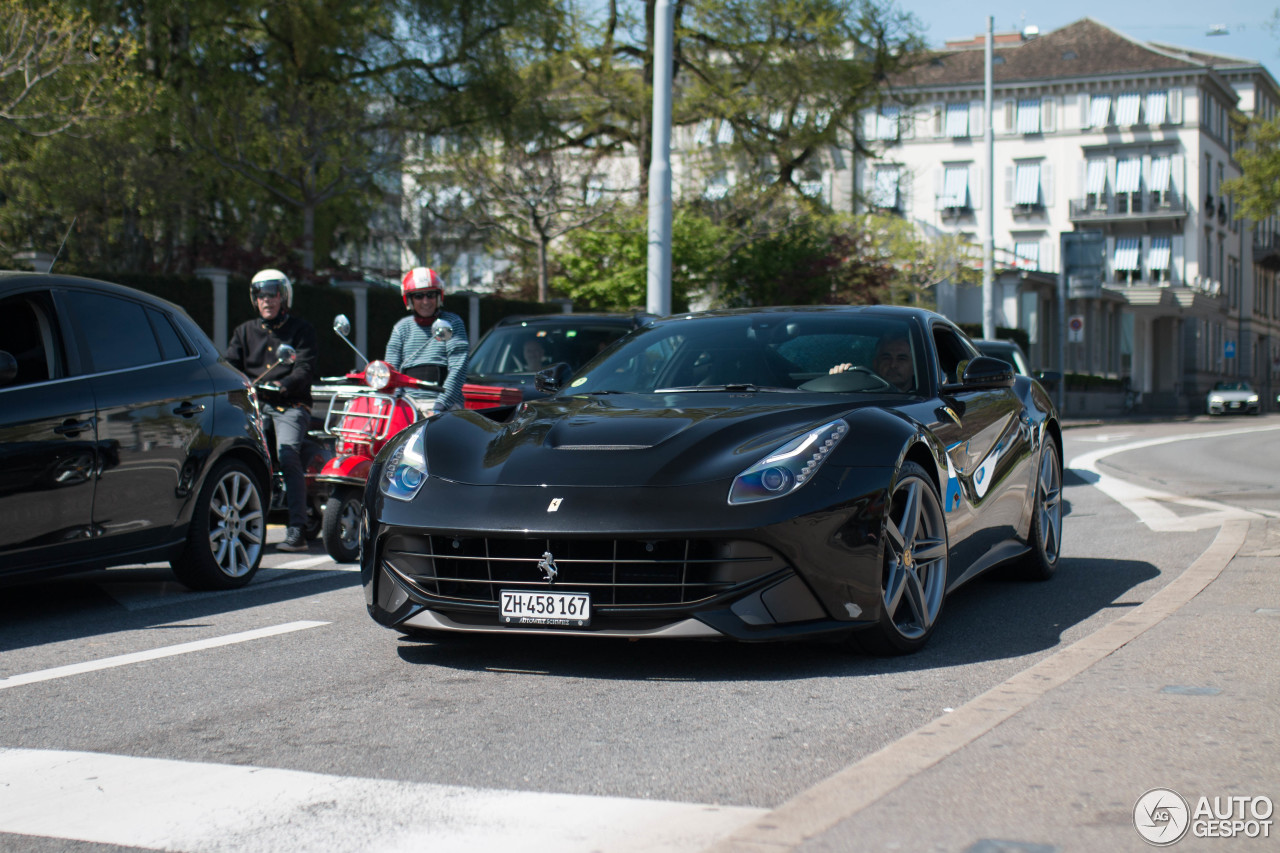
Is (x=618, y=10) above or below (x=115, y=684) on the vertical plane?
above

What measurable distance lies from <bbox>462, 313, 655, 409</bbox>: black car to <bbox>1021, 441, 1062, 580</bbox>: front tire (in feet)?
17.5

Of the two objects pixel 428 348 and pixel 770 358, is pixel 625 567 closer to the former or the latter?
pixel 770 358

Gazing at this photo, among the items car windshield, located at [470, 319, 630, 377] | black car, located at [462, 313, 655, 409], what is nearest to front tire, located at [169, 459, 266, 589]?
black car, located at [462, 313, 655, 409]

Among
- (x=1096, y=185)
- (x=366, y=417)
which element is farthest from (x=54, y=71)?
(x=1096, y=185)

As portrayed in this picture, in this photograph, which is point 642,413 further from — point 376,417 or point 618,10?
point 618,10

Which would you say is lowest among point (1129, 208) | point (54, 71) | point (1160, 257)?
point (54, 71)

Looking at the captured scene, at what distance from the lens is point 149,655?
18.6 ft

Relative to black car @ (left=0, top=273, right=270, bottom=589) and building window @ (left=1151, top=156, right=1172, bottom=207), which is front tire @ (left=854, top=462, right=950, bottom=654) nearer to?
black car @ (left=0, top=273, right=270, bottom=589)

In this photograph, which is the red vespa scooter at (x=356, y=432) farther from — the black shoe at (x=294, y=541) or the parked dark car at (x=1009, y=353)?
the parked dark car at (x=1009, y=353)

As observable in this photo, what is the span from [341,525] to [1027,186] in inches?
2764

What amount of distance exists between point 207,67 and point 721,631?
2771 cm

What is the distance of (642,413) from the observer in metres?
5.59

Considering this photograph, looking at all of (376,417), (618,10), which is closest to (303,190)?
(618,10)

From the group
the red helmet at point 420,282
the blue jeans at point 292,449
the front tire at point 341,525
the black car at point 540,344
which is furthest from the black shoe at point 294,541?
the black car at point 540,344
